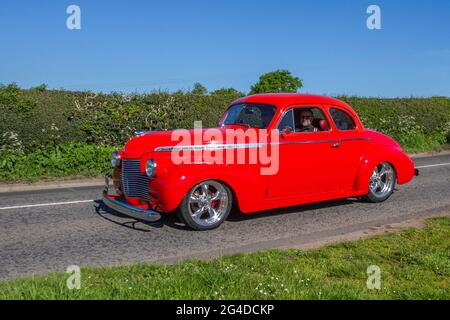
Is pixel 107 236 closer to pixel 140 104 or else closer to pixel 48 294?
pixel 48 294

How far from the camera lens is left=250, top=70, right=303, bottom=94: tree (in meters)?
21.0

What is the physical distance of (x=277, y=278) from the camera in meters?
4.77

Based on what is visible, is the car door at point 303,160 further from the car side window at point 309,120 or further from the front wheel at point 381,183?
the front wheel at point 381,183

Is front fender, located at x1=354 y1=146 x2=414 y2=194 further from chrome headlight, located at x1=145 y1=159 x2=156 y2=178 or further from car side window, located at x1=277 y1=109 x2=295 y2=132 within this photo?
chrome headlight, located at x1=145 y1=159 x2=156 y2=178

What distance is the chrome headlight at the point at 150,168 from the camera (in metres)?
6.88

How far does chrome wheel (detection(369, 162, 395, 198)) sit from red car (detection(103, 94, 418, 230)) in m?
0.04

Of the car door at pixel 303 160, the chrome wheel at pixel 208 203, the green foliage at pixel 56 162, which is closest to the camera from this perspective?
the chrome wheel at pixel 208 203

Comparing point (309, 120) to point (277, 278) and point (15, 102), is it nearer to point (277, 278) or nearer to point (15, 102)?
point (277, 278)

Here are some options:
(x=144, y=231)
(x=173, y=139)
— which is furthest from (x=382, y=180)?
(x=144, y=231)

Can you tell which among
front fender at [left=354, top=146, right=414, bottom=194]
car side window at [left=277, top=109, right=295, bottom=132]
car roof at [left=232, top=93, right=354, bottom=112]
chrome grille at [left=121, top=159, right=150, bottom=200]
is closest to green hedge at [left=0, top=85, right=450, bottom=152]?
chrome grille at [left=121, top=159, right=150, bottom=200]

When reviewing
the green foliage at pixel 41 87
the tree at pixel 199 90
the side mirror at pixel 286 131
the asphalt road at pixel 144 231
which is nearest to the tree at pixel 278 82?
the tree at pixel 199 90

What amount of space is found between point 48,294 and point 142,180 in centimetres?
308

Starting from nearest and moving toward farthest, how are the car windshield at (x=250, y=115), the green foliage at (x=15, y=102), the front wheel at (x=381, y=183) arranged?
the car windshield at (x=250, y=115)
the front wheel at (x=381, y=183)
the green foliage at (x=15, y=102)
